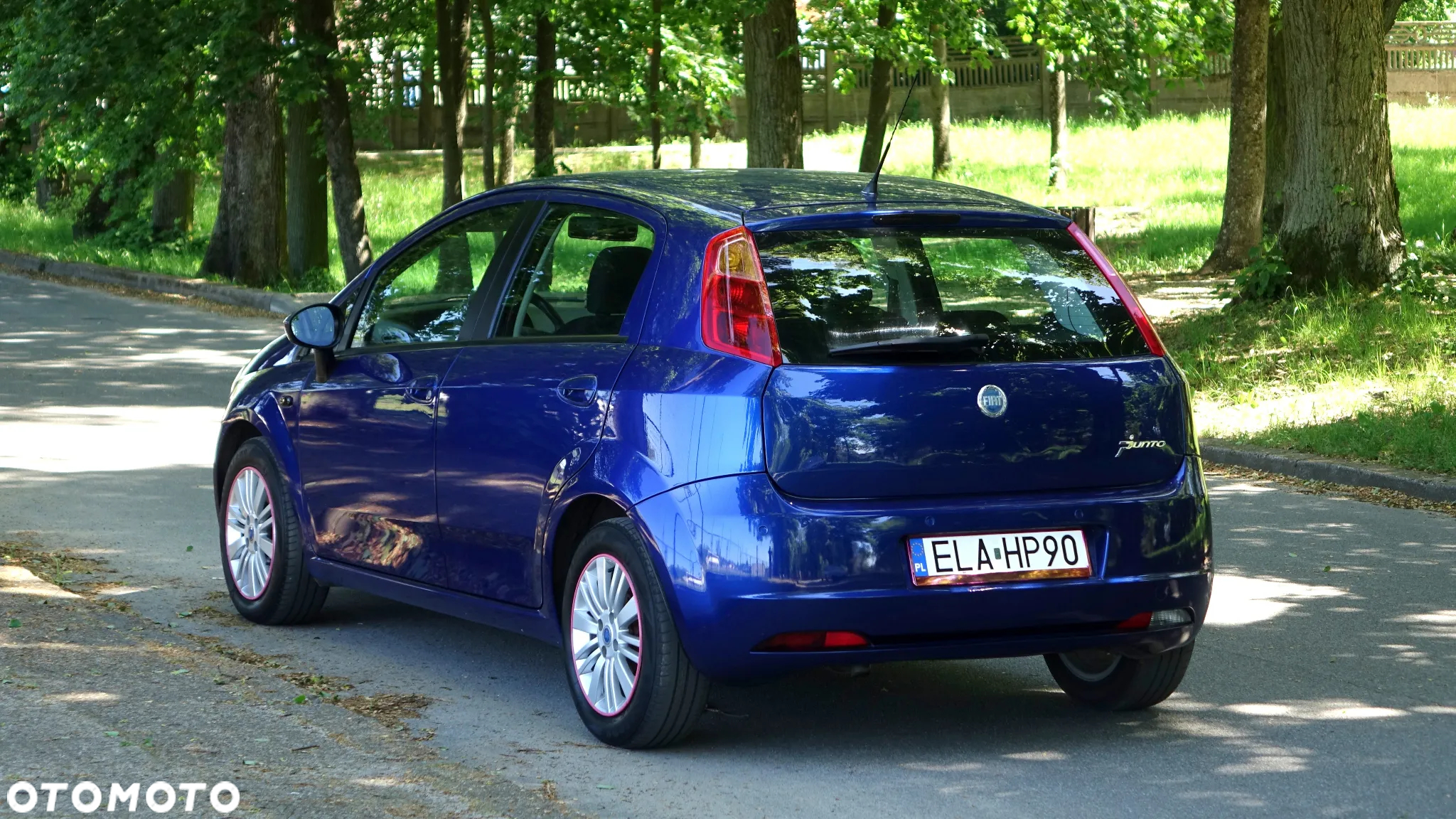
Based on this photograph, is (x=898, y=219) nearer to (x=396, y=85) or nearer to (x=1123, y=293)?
(x=1123, y=293)

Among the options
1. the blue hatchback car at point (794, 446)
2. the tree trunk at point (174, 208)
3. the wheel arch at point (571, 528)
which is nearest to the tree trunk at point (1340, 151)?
the blue hatchback car at point (794, 446)

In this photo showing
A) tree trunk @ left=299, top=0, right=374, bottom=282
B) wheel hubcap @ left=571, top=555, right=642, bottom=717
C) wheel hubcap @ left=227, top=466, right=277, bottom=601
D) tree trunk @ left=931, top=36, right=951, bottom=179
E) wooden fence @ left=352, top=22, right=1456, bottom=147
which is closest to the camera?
wheel hubcap @ left=571, top=555, right=642, bottom=717

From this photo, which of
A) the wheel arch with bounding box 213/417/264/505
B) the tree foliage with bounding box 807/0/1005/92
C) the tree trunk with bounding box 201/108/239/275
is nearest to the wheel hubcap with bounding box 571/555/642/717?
the wheel arch with bounding box 213/417/264/505

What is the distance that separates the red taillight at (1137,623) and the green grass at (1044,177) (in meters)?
19.0

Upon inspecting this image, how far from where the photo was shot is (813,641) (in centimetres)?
512

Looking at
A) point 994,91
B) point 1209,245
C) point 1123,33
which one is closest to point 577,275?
point 1209,245

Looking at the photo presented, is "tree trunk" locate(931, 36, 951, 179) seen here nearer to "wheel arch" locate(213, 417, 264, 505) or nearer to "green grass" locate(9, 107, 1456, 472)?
"green grass" locate(9, 107, 1456, 472)

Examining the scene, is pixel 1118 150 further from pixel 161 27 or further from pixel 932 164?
pixel 161 27

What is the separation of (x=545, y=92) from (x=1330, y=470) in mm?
17616

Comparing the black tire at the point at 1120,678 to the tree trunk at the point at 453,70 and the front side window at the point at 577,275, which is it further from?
the tree trunk at the point at 453,70

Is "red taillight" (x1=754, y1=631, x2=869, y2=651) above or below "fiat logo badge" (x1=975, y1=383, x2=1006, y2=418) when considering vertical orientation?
below

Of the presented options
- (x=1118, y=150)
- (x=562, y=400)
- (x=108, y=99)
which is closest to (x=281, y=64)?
(x=108, y=99)

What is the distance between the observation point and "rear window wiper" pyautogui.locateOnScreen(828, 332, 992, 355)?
5.20m

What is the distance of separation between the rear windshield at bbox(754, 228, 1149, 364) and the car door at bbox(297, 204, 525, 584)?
1371 mm
